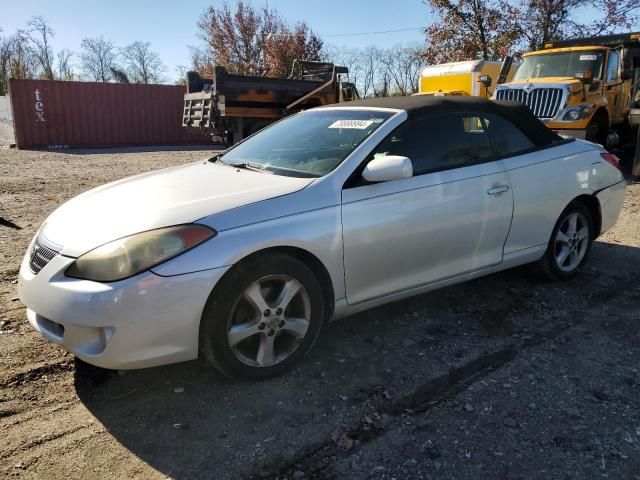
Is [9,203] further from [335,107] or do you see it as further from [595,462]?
[595,462]

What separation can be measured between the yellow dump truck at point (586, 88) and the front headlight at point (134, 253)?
908 centimetres

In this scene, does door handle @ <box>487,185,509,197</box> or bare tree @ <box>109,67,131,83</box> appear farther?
bare tree @ <box>109,67,131,83</box>

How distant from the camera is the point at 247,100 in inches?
564

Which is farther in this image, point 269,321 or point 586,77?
point 586,77

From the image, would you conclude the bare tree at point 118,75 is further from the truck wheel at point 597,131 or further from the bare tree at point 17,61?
the truck wheel at point 597,131

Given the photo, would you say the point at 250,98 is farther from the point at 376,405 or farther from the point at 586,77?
the point at 376,405

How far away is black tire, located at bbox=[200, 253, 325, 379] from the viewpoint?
279cm

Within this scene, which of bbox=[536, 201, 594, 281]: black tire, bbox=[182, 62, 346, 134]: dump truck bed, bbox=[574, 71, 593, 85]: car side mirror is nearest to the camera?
bbox=[536, 201, 594, 281]: black tire

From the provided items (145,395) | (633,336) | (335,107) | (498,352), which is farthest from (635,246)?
(145,395)

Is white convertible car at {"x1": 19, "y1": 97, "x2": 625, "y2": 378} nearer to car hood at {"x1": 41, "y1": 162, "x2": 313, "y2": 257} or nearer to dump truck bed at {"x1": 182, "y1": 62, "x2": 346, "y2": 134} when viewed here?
car hood at {"x1": 41, "y1": 162, "x2": 313, "y2": 257}

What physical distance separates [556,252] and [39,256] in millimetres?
3856

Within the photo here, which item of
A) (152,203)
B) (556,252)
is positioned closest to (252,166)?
(152,203)

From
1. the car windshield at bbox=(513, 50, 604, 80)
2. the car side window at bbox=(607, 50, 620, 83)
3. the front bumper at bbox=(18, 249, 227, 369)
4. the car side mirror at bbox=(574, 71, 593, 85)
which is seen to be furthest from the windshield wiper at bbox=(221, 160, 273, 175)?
the car side window at bbox=(607, 50, 620, 83)

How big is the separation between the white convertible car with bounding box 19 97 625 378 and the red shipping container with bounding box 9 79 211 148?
18.0m
